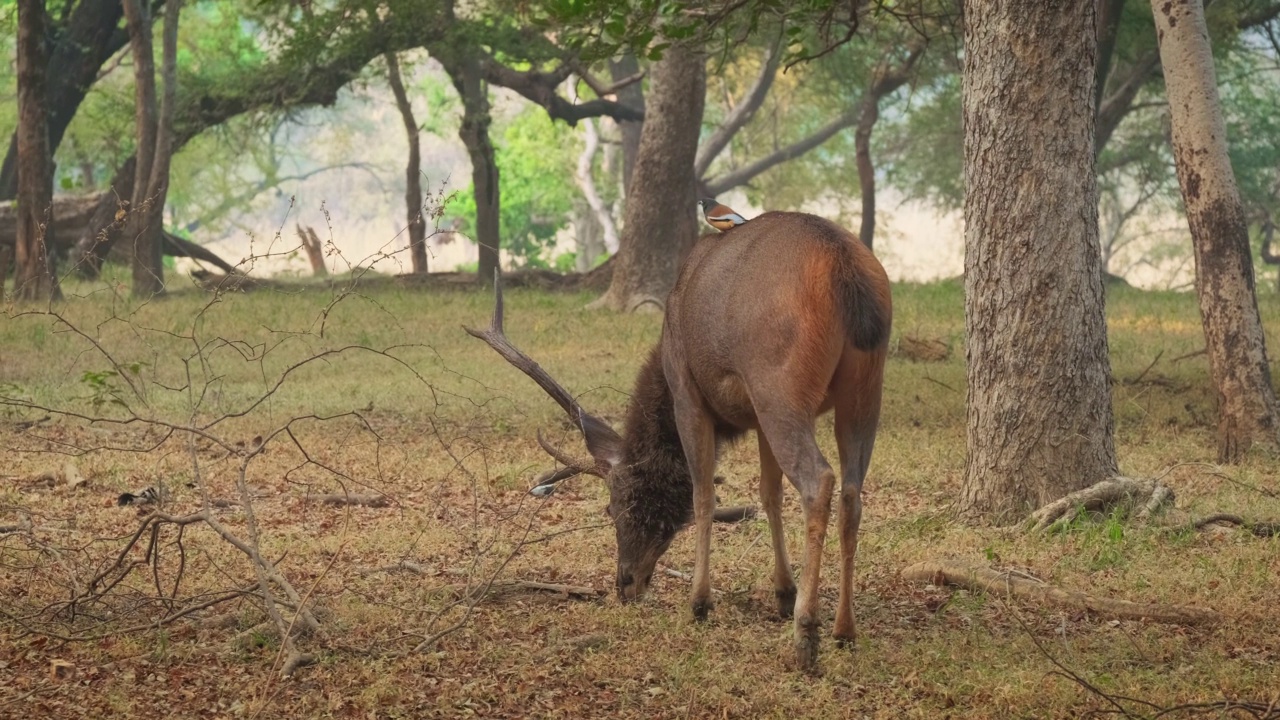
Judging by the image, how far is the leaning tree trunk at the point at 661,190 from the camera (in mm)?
17859

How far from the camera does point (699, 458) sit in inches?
225

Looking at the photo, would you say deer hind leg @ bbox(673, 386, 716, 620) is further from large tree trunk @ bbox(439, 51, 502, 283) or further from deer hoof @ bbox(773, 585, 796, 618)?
large tree trunk @ bbox(439, 51, 502, 283)

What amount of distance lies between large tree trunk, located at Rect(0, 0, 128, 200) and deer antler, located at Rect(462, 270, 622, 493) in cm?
1896

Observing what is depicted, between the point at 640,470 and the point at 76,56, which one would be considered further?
the point at 76,56

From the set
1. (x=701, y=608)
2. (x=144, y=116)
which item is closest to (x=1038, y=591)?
(x=701, y=608)

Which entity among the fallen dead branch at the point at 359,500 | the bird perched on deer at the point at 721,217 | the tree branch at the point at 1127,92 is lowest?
the fallen dead branch at the point at 359,500

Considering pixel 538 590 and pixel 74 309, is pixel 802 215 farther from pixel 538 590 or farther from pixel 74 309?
pixel 74 309

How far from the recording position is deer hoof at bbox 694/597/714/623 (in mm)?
5609

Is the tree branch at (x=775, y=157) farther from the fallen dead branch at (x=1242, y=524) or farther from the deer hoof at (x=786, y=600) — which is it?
the deer hoof at (x=786, y=600)

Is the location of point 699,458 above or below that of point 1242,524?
above

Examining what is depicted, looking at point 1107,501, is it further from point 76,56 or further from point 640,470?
point 76,56

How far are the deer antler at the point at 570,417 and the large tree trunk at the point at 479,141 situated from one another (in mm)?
16187

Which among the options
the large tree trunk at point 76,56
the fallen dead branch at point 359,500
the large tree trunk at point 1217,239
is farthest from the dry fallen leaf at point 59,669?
the large tree trunk at point 76,56

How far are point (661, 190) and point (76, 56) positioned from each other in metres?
10.4
